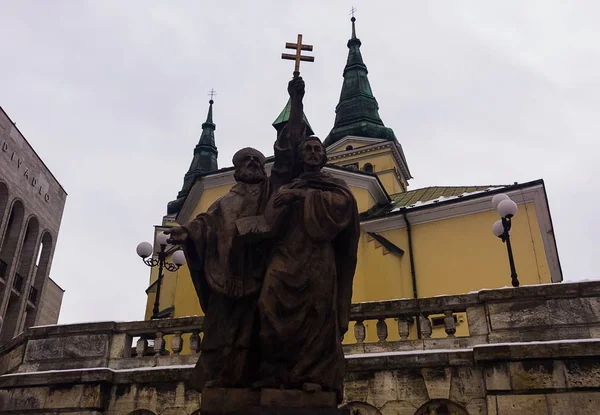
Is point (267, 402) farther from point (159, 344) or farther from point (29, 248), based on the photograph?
point (29, 248)

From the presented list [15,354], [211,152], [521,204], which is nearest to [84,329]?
[15,354]

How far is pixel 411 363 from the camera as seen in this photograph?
9.29 m

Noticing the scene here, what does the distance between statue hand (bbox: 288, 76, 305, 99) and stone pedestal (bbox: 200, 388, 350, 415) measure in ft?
8.49

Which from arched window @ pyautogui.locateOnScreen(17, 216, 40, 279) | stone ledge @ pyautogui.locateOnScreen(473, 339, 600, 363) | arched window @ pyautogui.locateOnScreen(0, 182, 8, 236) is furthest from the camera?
arched window @ pyautogui.locateOnScreen(17, 216, 40, 279)

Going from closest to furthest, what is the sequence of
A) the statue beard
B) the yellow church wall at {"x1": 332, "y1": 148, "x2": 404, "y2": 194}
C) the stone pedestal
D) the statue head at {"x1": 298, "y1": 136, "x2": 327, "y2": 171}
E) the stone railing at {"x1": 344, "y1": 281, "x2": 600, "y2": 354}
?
the stone pedestal
the statue head at {"x1": 298, "y1": 136, "x2": 327, "y2": 171}
the statue beard
the stone railing at {"x1": 344, "y1": 281, "x2": 600, "y2": 354}
the yellow church wall at {"x1": 332, "y1": 148, "x2": 404, "y2": 194}

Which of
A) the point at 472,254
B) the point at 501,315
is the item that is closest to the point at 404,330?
the point at 501,315

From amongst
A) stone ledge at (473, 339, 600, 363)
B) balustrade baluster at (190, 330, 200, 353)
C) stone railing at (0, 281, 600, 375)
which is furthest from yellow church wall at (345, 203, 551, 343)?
stone ledge at (473, 339, 600, 363)

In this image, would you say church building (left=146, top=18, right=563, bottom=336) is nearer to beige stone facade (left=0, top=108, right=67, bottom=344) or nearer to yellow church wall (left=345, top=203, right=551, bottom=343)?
yellow church wall (left=345, top=203, right=551, bottom=343)

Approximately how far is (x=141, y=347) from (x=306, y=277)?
284 inches

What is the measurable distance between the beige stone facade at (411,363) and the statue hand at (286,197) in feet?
17.9

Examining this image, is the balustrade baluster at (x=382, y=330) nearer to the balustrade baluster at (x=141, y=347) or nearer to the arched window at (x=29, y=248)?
the balustrade baluster at (x=141, y=347)

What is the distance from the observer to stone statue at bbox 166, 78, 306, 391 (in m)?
4.54

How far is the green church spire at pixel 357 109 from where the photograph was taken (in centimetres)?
3969

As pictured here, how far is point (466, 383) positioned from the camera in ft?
29.4
